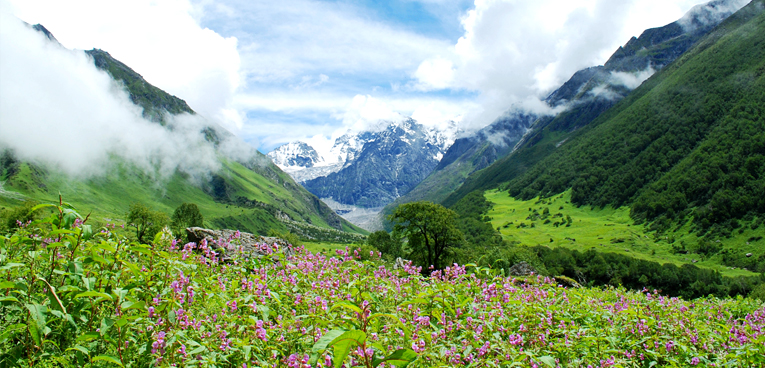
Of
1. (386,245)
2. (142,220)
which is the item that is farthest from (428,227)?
(142,220)

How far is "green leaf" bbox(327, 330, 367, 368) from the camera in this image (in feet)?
8.46

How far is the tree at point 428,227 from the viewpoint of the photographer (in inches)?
2280

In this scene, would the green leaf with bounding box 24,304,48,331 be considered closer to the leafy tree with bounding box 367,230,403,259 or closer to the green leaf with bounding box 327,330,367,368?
the green leaf with bounding box 327,330,367,368

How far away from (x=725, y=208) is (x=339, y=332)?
714ft

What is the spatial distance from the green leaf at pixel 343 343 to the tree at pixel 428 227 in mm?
55176

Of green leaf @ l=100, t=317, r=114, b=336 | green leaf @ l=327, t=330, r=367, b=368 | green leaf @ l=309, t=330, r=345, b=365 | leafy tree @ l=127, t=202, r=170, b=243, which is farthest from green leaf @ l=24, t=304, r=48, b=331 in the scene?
leafy tree @ l=127, t=202, r=170, b=243

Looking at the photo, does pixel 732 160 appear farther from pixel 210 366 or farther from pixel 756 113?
pixel 210 366

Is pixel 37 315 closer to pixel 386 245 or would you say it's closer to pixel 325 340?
pixel 325 340

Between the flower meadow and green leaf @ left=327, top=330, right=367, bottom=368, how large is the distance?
0.01 m

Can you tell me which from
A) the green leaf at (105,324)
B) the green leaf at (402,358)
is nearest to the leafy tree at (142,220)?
the green leaf at (105,324)

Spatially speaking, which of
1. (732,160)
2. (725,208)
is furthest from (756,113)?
(725,208)

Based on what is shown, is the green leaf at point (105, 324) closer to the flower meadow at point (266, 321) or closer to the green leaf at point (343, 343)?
the flower meadow at point (266, 321)

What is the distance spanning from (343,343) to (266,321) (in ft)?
11.0

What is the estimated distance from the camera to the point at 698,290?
107 metres
